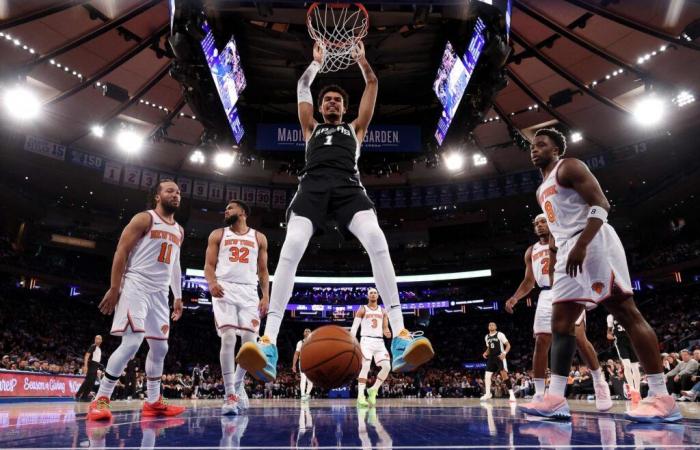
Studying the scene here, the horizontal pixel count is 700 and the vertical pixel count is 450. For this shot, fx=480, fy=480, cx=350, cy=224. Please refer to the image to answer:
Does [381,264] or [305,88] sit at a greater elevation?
[305,88]

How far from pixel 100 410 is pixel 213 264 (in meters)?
1.96

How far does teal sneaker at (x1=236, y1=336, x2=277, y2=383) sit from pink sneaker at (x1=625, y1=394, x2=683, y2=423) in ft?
9.43

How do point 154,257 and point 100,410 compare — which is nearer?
point 100,410

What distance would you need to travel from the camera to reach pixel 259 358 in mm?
3273

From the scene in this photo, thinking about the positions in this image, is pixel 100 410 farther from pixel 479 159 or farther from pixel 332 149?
pixel 479 159

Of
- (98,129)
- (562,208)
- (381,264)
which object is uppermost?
(98,129)

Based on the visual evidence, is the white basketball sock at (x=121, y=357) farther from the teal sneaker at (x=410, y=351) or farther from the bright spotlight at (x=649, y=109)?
the bright spotlight at (x=649, y=109)

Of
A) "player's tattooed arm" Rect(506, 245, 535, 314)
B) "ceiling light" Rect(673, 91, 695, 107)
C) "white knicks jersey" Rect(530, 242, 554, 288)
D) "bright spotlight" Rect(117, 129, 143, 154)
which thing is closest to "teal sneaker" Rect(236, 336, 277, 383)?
"player's tattooed arm" Rect(506, 245, 535, 314)

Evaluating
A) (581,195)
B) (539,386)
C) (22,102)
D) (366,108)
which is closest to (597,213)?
(581,195)

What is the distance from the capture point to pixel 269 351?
11.2ft

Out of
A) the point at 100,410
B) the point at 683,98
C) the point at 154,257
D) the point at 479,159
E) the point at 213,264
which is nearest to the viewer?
the point at 100,410

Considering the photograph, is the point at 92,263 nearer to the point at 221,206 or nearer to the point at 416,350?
the point at 221,206

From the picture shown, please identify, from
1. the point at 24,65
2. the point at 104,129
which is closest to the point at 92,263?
the point at 104,129

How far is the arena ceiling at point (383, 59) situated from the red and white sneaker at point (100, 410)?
813 centimetres
